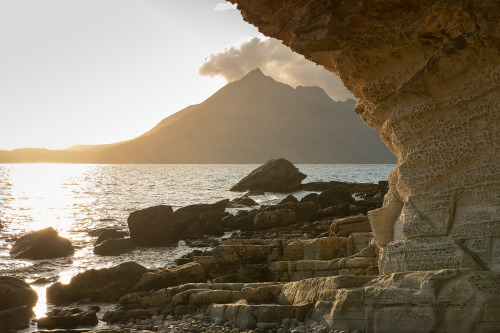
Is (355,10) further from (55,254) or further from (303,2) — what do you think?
(55,254)

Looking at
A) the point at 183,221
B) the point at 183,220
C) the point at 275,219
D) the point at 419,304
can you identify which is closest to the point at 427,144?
the point at 419,304

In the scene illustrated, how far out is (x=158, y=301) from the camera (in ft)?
45.3

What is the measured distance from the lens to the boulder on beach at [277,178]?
6831 centimetres

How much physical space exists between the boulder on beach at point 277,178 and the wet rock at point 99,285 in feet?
170

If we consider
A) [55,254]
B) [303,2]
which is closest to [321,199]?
[55,254]

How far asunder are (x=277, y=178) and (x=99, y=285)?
52.3 m

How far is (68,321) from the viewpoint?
42.0 ft

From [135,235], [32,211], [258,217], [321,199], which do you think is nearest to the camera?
[135,235]

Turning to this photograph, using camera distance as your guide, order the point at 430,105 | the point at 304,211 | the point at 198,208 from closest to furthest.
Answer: the point at 430,105 < the point at 304,211 < the point at 198,208

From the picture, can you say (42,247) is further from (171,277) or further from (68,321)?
(68,321)

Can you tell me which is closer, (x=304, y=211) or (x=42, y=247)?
(x=42, y=247)

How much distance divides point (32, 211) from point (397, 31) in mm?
52688

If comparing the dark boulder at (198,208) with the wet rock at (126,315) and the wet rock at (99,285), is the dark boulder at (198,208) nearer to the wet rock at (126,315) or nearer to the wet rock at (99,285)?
the wet rock at (99,285)

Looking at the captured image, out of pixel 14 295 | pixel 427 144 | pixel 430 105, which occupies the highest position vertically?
pixel 430 105
